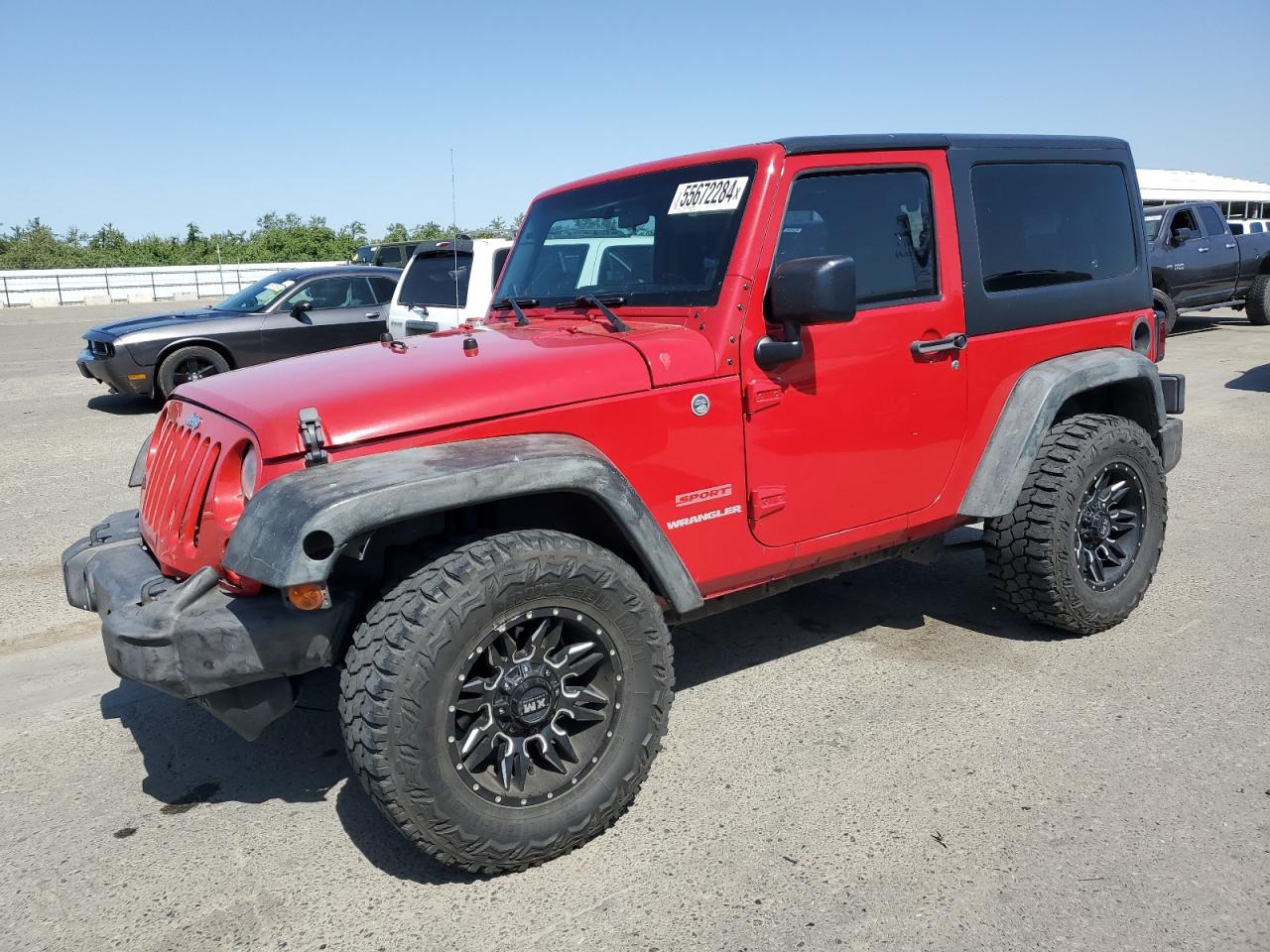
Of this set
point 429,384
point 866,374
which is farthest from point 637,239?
point 429,384

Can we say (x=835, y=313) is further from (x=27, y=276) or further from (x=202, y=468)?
(x=27, y=276)

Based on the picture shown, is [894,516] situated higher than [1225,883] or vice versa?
[894,516]

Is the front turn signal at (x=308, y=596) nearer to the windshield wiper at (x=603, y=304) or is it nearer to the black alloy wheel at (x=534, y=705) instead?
the black alloy wheel at (x=534, y=705)

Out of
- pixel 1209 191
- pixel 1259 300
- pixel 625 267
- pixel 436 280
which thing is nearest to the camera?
pixel 625 267

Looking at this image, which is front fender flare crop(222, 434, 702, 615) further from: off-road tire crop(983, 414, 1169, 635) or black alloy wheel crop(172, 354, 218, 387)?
black alloy wheel crop(172, 354, 218, 387)

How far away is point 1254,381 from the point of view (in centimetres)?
1100

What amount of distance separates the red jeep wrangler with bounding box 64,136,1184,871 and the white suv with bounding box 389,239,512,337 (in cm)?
507

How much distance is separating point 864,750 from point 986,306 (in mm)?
1758

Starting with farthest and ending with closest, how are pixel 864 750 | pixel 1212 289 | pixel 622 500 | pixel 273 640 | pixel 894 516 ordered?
pixel 1212 289 → pixel 894 516 → pixel 864 750 → pixel 622 500 → pixel 273 640

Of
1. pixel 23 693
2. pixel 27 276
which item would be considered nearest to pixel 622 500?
pixel 23 693

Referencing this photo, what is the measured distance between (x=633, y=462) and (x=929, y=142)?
5.92ft

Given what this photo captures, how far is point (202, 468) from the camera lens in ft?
9.65

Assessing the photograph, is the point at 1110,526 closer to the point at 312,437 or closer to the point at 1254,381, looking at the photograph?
the point at 312,437

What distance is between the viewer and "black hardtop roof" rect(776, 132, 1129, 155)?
343cm
